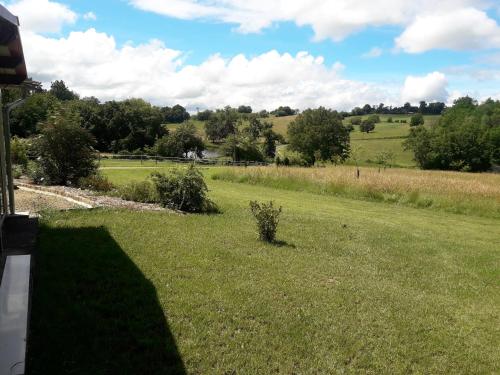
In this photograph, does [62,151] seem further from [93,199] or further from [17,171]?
[93,199]

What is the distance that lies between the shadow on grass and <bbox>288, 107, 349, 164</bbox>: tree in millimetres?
53256

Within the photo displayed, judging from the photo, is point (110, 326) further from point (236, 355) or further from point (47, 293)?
point (236, 355)

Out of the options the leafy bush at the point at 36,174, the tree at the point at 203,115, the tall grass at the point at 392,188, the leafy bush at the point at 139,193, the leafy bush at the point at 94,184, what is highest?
the tree at the point at 203,115

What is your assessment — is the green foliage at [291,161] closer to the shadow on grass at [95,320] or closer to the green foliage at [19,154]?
the green foliage at [19,154]

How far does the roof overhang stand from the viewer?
13.1 ft

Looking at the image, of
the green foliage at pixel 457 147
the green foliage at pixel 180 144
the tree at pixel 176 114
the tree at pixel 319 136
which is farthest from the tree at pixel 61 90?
the green foliage at pixel 457 147

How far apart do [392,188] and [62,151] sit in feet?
53.9

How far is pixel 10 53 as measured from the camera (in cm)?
554

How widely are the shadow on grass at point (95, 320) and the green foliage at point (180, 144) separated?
192 feet

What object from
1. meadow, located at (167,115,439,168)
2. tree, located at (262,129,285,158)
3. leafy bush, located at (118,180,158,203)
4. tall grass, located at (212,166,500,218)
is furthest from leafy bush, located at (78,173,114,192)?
tree, located at (262,129,285,158)

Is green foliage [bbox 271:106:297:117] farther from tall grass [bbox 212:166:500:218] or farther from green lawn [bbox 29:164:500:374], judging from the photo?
green lawn [bbox 29:164:500:374]

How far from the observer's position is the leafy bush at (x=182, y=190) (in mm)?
12977

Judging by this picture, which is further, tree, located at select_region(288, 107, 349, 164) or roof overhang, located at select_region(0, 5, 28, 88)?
tree, located at select_region(288, 107, 349, 164)

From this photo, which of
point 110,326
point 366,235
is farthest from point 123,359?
point 366,235
